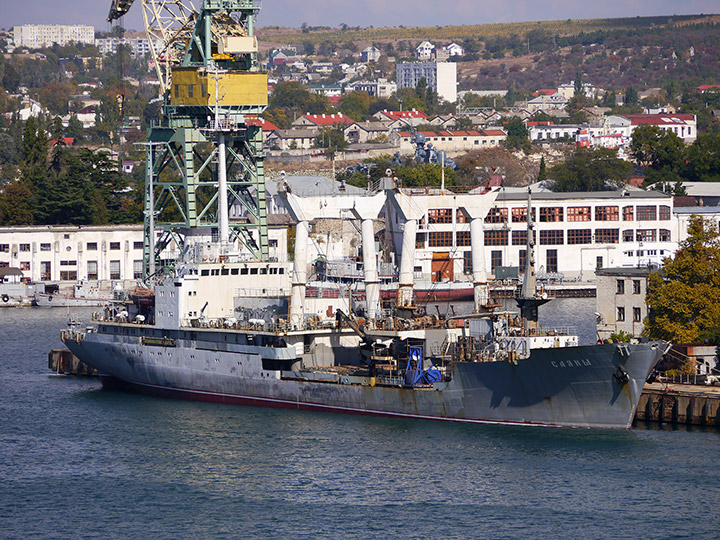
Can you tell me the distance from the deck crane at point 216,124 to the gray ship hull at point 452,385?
8126 millimetres

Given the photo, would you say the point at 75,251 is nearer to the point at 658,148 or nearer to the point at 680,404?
the point at 658,148

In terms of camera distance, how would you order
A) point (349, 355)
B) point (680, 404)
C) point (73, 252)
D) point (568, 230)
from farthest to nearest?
point (73, 252), point (568, 230), point (349, 355), point (680, 404)

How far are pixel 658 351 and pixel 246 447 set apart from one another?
16.4 meters

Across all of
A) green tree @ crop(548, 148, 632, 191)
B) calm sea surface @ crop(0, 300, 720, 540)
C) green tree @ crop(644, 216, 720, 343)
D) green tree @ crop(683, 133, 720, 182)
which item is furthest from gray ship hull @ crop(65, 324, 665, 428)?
green tree @ crop(683, 133, 720, 182)

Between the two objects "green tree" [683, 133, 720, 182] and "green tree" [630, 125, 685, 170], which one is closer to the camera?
"green tree" [683, 133, 720, 182]

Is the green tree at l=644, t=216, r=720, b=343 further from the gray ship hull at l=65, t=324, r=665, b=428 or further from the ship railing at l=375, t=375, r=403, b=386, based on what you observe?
the ship railing at l=375, t=375, r=403, b=386

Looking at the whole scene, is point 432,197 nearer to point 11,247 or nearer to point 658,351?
point 658,351

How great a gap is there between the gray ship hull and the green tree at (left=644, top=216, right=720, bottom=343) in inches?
309

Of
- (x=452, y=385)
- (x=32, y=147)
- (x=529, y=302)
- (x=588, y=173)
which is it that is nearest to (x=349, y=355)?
(x=452, y=385)

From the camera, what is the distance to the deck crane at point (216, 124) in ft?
234

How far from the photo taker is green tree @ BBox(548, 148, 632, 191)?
141625 mm

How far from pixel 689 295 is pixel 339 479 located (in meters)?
20.4

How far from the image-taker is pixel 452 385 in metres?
55.4

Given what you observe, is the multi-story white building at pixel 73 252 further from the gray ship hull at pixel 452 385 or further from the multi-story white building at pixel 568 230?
the gray ship hull at pixel 452 385
